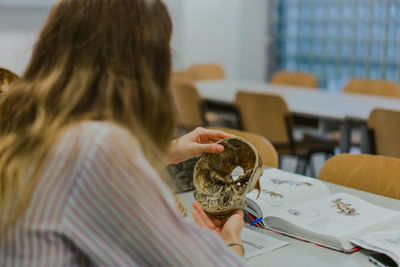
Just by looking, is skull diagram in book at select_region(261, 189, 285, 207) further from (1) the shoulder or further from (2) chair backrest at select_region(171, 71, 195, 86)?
(2) chair backrest at select_region(171, 71, 195, 86)

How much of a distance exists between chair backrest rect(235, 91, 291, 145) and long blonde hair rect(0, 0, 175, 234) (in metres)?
2.54

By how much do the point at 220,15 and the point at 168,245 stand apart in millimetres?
6208

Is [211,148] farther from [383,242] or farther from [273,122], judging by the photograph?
[273,122]

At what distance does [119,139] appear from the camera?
0.84m

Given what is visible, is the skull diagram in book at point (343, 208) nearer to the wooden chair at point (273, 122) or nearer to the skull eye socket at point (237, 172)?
the skull eye socket at point (237, 172)

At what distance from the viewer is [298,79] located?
4879mm

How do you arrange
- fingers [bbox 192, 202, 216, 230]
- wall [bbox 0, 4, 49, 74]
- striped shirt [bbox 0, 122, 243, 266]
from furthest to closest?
wall [bbox 0, 4, 49, 74] → fingers [bbox 192, 202, 216, 230] → striped shirt [bbox 0, 122, 243, 266]

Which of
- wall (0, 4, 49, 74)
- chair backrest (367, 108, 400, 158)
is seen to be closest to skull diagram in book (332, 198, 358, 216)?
chair backrest (367, 108, 400, 158)

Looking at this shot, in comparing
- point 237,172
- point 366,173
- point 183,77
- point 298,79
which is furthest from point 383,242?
point 298,79

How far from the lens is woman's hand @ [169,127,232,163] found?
139cm

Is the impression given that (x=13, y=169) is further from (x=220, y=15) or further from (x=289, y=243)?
(x=220, y=15)

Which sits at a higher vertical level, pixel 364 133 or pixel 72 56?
pixel 72 56

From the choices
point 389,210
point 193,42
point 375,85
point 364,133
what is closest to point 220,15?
point 193,42

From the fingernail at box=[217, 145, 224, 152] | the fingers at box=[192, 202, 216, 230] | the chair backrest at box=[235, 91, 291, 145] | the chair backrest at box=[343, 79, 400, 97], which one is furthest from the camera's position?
the chair backrest at box=[343, 79, 400, 97]
